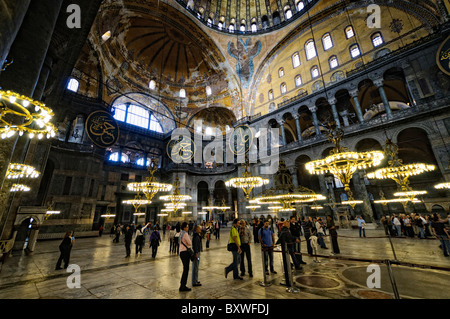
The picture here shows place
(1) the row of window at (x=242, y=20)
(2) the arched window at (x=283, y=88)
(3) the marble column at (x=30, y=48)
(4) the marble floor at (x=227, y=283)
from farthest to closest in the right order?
(2) the arched window at (x=283, y=88), (1) the row of window at (x=242, y=20), (3) the marble column at (x=30, y=48), (4) the marble floor at (x=227, y=283)

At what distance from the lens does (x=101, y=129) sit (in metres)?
12.1

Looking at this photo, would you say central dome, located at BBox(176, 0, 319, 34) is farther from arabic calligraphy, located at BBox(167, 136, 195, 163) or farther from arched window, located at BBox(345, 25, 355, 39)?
arabic calligraphy, located at BBox(167, 136, 195, 163)

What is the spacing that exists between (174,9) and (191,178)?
1806cm

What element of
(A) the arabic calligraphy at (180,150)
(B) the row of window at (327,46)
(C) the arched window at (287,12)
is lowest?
(A) the arabic calligraphy at (180,150)

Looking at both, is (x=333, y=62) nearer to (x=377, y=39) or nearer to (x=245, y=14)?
(x=377, y=39)

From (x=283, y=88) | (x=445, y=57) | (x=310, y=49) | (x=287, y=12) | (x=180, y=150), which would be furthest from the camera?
(x=180, y=150)

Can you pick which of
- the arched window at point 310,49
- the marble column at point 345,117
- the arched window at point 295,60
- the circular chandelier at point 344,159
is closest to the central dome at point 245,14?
the arched window at point 310,49

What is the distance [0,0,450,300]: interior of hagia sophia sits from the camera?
9.77 m

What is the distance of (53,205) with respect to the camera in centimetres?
1378

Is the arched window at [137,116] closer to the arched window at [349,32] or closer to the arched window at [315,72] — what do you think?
the arched window at [315,72]

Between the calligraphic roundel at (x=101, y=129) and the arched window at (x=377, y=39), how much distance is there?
2169 cm

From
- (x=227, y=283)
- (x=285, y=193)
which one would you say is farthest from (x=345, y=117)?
(x=227, y=283)

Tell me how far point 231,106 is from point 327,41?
38.8 ft

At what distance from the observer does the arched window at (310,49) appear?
1834 centimetres
